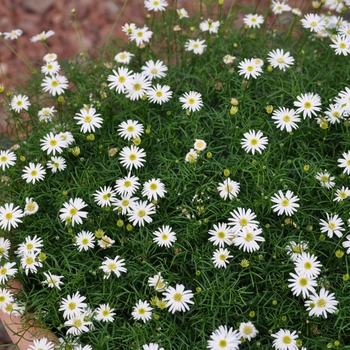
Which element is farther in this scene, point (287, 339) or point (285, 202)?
point (285, 202)

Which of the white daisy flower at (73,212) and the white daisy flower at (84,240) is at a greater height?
the white daisy flower at (73,212)

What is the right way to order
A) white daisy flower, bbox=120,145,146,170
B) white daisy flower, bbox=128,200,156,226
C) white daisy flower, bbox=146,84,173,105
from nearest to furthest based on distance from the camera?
1. white daisy flower, bbox=128,200,156,226
2. white daisy flower, bbox=120,145,146,170
3. white daisy flower, bbox=146,84,173,105

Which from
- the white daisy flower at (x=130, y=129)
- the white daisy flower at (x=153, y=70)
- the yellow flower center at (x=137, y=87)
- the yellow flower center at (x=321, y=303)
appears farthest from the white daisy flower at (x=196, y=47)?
the yellow flower center at (x=321, y=303)

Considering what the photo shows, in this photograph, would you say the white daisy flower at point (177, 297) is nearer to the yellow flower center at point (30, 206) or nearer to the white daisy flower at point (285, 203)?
the white daisy flower at point (285, 203)

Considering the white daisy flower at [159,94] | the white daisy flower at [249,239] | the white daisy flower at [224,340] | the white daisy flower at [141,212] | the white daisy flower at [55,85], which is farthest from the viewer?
the white daisy flower at [55,85]

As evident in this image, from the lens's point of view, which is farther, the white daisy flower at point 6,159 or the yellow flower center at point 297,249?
the white daisy flower at point 6,159

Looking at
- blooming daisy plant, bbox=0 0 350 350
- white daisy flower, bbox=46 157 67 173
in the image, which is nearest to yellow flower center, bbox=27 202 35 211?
blooming daisy plant, bbox=0 0 350 350

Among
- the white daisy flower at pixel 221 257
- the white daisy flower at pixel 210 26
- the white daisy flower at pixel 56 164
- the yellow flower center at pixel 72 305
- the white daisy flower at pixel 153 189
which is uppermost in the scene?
the white daisy flower at pixel 210 26

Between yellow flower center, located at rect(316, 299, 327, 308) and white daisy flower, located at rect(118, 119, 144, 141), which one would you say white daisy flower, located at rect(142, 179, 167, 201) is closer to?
white daisy flower, located at rect(118, 119, 144, 141)

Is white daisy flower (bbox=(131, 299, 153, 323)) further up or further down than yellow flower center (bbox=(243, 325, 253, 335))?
further up

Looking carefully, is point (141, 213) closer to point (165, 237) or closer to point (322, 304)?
point (165, 237)

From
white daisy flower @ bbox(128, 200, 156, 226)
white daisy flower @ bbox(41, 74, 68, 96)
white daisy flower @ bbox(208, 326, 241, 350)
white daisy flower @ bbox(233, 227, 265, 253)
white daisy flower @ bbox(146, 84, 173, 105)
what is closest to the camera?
white daisy flower @ bbox(208, 326, 241, 350)

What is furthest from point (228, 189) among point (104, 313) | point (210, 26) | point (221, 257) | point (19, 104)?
point (19, 104)
